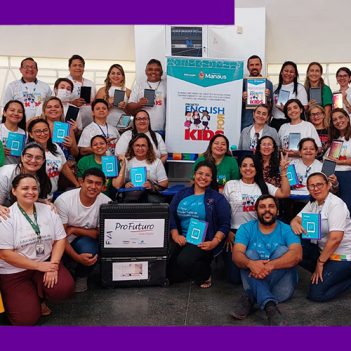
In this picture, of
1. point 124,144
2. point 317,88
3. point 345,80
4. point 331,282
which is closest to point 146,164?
point 124,144

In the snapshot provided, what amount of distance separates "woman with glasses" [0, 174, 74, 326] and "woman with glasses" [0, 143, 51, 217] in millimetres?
336

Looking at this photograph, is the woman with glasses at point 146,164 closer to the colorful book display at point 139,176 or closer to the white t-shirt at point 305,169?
the colorful book display at point 139,176

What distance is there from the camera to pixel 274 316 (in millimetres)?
2654

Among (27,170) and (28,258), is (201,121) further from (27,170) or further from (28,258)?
(28,258)

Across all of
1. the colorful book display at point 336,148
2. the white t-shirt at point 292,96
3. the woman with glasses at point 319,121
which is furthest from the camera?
the white t-shirt at point 292,96

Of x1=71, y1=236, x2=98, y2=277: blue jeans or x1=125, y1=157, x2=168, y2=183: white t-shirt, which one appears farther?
x1=125, y1=157, x2=168, y2=183: white t-shirt

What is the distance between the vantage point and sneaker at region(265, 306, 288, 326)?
2.63 metres

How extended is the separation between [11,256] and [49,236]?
9.9 inches

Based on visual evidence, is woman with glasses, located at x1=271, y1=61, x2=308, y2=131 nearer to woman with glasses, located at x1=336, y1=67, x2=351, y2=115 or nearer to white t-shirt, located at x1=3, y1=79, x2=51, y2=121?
woman with glasses, located at x1=336, y1=67, x2=351, y2=115

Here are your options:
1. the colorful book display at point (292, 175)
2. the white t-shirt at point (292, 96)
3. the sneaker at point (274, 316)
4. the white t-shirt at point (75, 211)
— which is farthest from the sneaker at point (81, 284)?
the white t-shirt at point (292, 96)

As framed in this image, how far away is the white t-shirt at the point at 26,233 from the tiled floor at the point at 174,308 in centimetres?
40

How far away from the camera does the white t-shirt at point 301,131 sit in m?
4.21

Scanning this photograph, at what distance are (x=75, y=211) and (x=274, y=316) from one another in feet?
4.93

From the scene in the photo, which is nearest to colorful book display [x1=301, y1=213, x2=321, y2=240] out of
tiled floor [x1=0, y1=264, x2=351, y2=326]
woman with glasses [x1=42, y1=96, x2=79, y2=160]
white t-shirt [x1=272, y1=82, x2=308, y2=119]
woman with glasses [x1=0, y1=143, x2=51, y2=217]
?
tiled floor [x1=0, y1=264, x2=351, y2=326]
